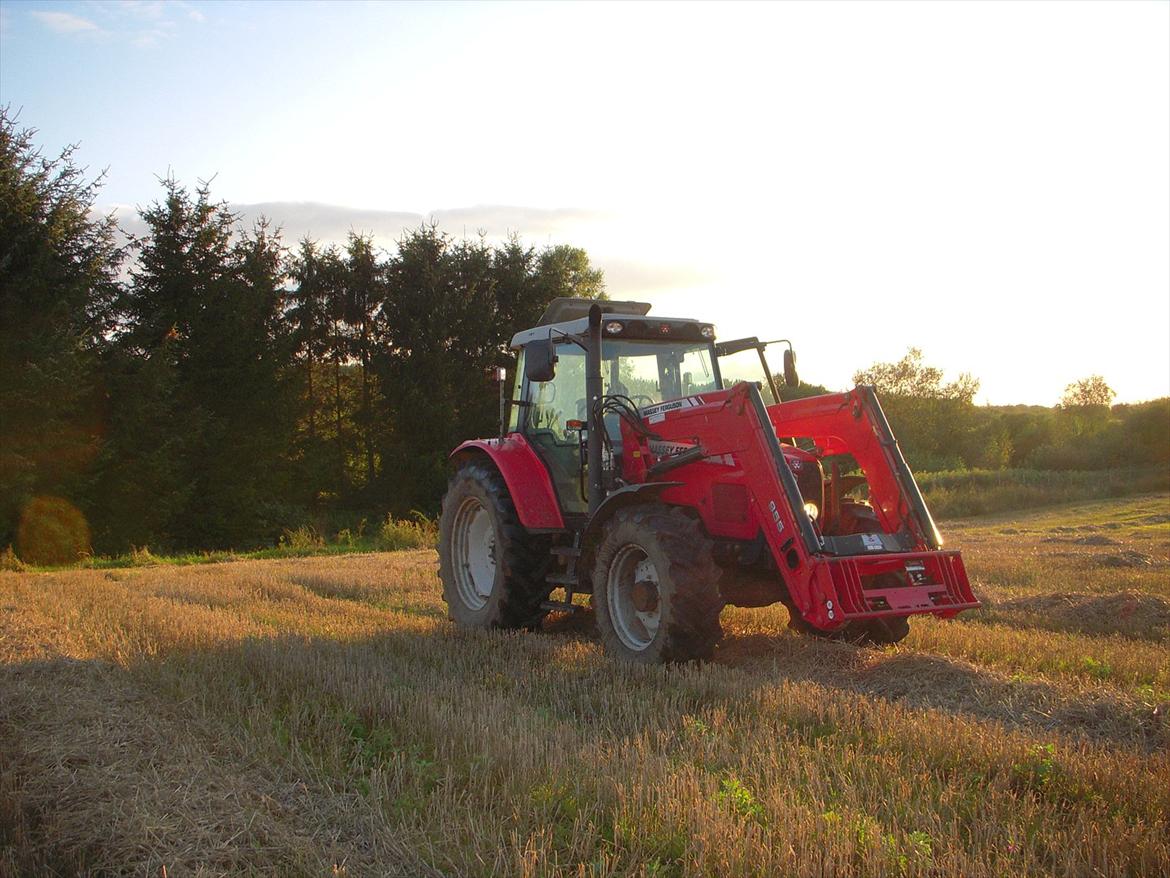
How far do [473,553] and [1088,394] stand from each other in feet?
143

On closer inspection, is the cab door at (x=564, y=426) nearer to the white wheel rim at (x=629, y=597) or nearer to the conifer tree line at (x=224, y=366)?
the white wheel rim at (x=629, y=597)

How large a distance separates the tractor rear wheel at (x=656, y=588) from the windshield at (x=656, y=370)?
1.27 metres

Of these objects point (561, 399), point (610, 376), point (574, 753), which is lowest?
point (574, 753)

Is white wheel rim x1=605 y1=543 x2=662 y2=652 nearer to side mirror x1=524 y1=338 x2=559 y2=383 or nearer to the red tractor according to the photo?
the red tractor

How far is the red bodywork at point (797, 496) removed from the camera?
5855 millimetres

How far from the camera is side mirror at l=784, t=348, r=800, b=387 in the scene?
7.15 metres

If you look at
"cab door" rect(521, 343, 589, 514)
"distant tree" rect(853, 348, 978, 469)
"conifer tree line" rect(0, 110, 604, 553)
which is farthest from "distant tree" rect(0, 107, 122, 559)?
"distant tree" rect(853, 348, 978, 469)

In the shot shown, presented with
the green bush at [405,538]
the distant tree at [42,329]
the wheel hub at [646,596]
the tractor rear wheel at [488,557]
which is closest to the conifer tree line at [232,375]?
the distant tree at [42,329]

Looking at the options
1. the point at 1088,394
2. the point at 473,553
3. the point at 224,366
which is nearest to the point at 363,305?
the point at 224,366

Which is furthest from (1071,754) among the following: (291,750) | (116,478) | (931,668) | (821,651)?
(116,478)

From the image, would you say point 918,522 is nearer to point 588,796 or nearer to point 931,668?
point 931,668

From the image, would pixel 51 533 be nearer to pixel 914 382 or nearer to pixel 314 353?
pixel 314 353

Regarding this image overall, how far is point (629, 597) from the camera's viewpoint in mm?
6664

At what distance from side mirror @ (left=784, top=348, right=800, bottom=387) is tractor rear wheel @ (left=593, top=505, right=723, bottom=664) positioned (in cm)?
151
